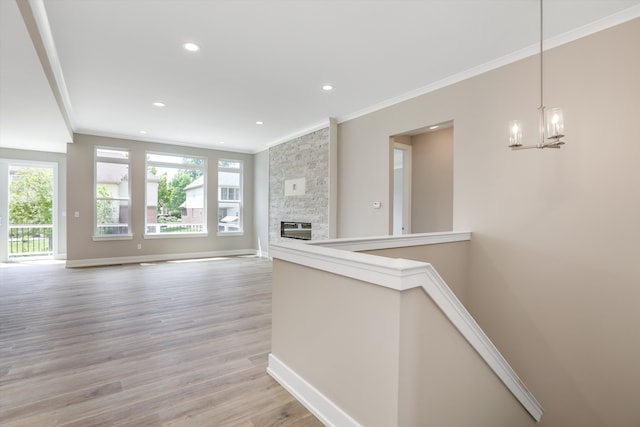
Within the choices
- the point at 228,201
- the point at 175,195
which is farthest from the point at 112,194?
the point at 228,201

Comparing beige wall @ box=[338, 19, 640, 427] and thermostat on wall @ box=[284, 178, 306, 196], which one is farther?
thermostat on wall @ box=[284, 178, 306, 196]

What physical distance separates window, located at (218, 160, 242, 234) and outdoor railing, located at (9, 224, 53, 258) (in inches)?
158

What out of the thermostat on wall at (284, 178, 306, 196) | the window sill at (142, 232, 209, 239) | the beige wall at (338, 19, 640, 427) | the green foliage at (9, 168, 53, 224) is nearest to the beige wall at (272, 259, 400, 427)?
the beige wall at (338, 19, 640, 427)

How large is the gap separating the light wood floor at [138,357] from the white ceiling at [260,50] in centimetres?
264

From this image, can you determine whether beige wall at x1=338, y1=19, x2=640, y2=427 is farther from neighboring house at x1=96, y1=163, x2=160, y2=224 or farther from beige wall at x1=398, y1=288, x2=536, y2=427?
neighboring house at x1=96, y1=163, x2=160, y2=224

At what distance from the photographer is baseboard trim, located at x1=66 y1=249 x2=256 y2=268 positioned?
659 cm

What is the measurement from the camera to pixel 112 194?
6.98 meters

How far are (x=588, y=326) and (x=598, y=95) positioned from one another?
1.99 meters

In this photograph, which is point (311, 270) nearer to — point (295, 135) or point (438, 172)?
point (438, 172)

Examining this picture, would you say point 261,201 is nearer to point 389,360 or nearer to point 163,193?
point 163,193

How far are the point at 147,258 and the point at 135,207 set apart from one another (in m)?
1.24

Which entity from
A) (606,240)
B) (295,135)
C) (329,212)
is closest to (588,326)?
(606,240)

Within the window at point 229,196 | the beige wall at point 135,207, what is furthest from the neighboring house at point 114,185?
the window at point 229,196

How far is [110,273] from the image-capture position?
19.3ft
